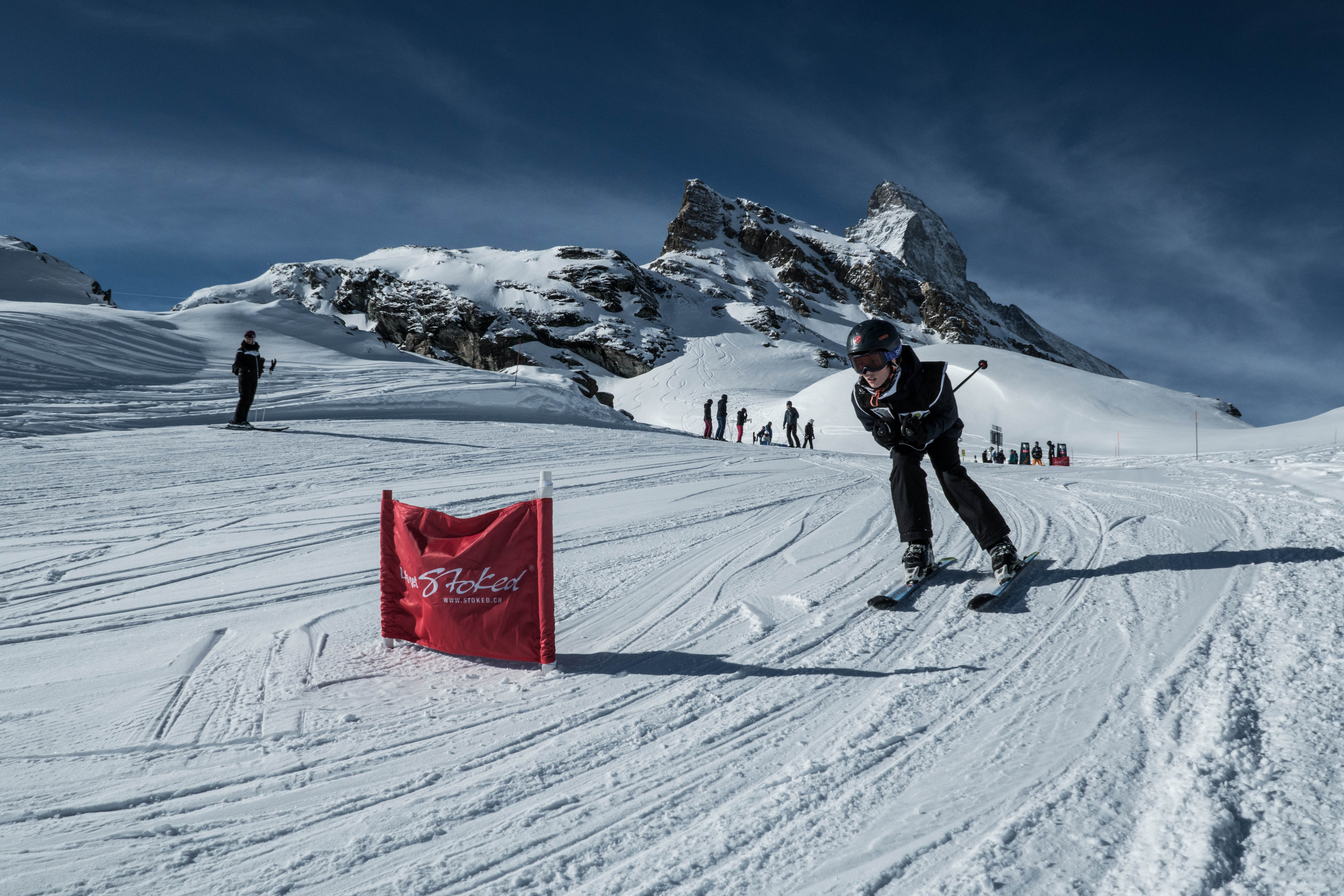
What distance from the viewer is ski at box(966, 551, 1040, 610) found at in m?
3.42

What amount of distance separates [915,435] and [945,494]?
0.51 meters

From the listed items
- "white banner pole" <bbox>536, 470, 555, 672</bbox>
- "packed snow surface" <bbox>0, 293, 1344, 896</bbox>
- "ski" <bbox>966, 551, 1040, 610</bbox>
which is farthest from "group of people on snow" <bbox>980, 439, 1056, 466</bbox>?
"white banner pole" <bbox>536, 470, 555, 672</bbox>

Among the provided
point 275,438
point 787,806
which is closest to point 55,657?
point 787,806

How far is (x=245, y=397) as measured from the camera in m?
10.8

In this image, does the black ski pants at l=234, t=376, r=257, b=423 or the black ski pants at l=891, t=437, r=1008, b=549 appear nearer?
the black ski pants at l=891, t=437, r=1008, b=549

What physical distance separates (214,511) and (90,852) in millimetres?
5453

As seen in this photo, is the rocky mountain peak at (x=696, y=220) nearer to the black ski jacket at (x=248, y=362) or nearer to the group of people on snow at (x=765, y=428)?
the group of people on snow at (x=765, y=428)

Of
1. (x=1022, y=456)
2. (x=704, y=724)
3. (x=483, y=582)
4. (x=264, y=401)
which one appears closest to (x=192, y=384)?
(x=264, y=401)

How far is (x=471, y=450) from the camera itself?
1048 centimetres

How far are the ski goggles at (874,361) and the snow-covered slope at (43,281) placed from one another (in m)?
48.7

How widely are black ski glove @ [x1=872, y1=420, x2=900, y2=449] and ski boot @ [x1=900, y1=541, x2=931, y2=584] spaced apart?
2.03 ft

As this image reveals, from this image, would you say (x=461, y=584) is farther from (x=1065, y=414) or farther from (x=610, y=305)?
(x=610, y=305)

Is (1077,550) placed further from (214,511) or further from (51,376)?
(51,376)

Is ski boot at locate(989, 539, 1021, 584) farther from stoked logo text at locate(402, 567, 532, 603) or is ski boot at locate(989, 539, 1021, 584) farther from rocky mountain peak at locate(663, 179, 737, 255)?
rocky mountain peak at locate(663, 179, 737, 255)
